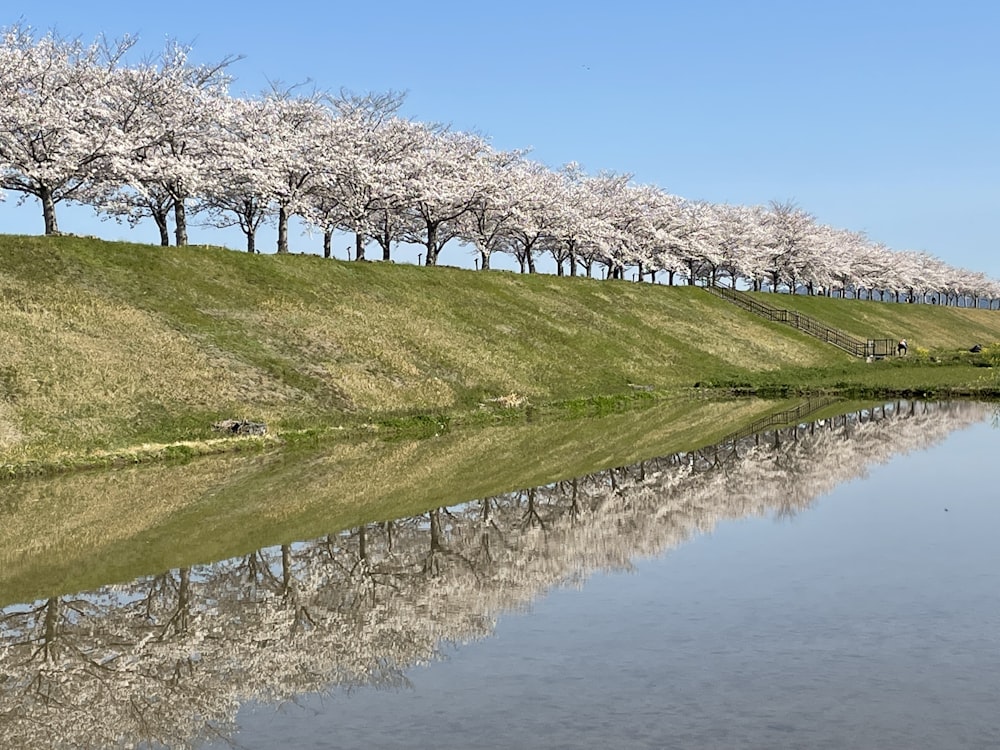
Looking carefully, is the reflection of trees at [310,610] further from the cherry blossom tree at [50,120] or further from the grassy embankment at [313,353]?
the cherry blossom tree at [50,120]

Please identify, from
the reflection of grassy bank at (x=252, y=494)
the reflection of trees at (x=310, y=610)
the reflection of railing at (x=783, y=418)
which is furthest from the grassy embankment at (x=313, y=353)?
the reflection of trees at (x=310, y=610)

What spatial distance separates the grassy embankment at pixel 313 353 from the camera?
35625 mm

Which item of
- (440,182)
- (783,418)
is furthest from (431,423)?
(440,182)

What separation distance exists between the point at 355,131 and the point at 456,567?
6674 centimetres

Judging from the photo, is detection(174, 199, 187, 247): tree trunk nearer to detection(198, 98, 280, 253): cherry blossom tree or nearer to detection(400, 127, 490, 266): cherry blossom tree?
detection(198, 98, 280, 253): cherry blossom tree

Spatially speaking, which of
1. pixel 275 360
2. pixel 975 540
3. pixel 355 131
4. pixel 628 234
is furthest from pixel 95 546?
pixel 628 234

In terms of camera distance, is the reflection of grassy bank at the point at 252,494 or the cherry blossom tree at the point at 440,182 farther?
the cherry blossom tree at the point at 440,182

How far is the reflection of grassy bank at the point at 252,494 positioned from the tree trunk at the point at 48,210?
2971 cm

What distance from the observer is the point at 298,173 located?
71750 millimetres

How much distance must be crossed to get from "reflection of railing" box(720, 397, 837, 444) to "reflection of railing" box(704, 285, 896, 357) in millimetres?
37256

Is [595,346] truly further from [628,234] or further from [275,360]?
[628,234]

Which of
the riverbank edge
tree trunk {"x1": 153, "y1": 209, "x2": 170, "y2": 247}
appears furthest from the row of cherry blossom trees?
the riverbank edge

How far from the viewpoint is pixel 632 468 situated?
94.0 feet

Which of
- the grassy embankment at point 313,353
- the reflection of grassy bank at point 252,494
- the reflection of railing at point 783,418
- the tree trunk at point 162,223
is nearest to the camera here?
the reflection of grassy bank at point 252,494
